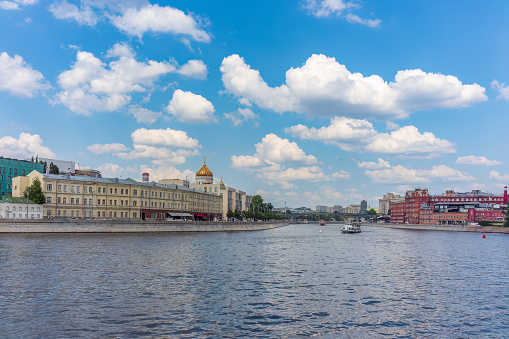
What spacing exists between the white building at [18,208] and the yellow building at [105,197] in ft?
12.0

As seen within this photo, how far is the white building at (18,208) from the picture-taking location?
317ft

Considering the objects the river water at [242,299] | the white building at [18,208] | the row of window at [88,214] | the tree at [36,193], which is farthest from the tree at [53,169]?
the river water at [242,299]

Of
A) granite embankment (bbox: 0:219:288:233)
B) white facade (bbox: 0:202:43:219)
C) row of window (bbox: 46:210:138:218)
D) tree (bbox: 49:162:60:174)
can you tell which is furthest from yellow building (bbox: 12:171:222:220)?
tree (bbox: 49:162:60:174)

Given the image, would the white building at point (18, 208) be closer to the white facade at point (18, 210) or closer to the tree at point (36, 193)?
the white facade at point (18, 210)

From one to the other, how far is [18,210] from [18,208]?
452mm

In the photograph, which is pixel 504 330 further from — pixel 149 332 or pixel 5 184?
pixel 5 184

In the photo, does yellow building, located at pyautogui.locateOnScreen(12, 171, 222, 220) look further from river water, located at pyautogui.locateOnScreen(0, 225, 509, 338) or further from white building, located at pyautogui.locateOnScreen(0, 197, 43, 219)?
river water, located at pyautogui.locateOnScreen(0, 225, 509, 338)

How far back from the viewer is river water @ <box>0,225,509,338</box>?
2206 centimetres

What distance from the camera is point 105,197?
397 ft

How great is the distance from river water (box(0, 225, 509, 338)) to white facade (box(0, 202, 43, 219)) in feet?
179

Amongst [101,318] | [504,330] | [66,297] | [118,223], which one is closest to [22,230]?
[118,223]

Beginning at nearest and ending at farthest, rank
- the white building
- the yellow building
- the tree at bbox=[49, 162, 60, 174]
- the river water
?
the river water → the white building → the yellow building → the tree at bbox=[49, 162, 60, 174]

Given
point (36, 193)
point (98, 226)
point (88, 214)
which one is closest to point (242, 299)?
point (98, 226)

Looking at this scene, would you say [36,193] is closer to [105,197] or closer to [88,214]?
[88,214]
